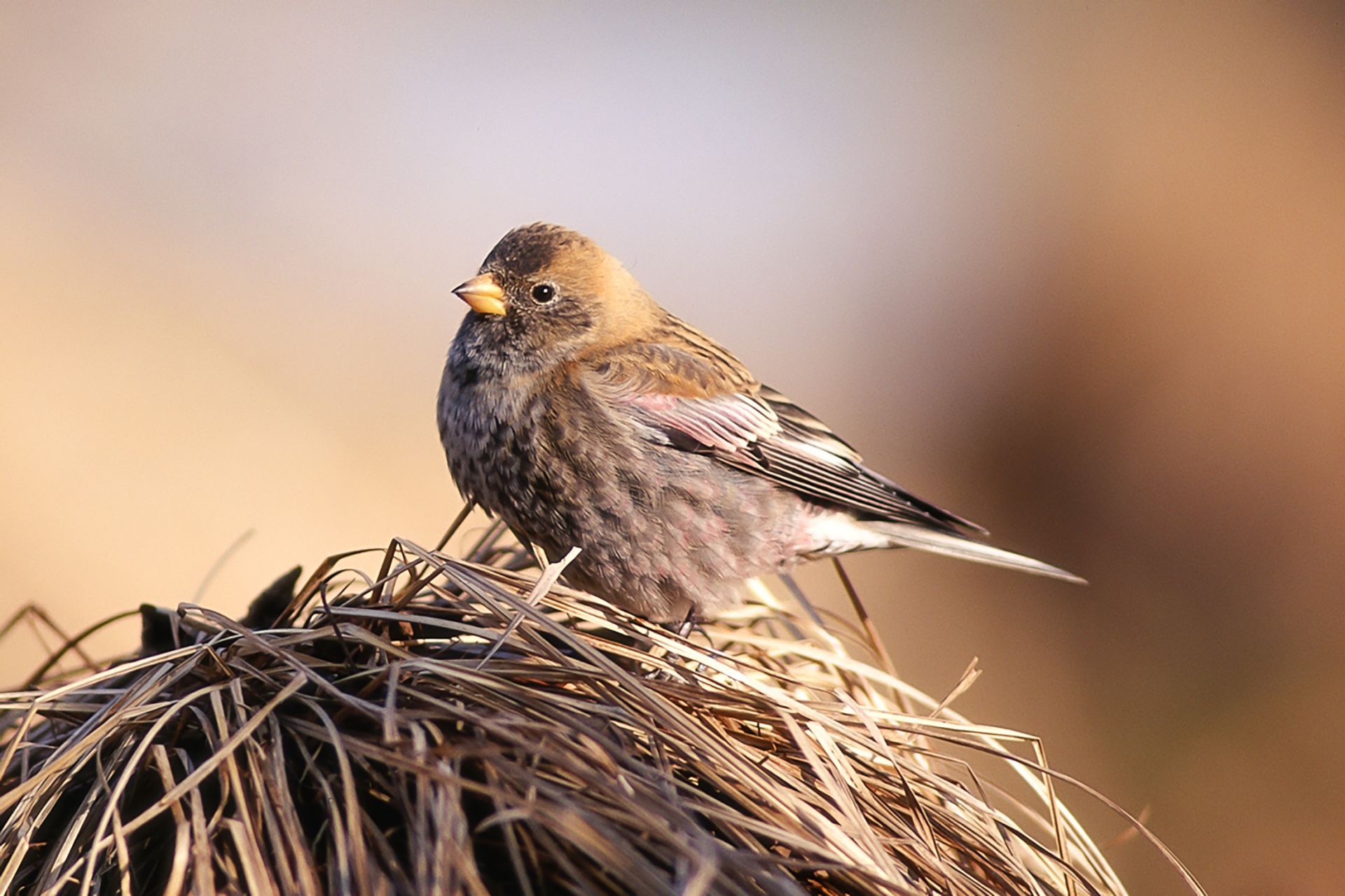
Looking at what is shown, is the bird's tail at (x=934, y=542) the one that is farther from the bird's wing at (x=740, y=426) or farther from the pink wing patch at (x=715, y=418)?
the pink wing patch at (x=715, y=418)

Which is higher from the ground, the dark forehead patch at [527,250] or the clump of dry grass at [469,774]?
the dark forehead patch at [527,250]

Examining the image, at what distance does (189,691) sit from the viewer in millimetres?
1970

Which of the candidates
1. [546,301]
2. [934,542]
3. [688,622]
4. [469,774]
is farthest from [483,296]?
[469,774]

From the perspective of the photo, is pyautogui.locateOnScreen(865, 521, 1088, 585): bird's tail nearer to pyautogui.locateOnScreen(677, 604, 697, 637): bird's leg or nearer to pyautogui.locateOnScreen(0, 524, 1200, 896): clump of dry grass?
pyautogui.locateOnScreen(677, 604, 697, 637): bird's leg

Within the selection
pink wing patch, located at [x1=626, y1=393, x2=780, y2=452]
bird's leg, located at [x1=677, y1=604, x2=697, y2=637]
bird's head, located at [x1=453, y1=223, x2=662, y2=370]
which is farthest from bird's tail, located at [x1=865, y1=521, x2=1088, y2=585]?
bird's head, located at [x1=453, y1=223, x2=662, y2=370]

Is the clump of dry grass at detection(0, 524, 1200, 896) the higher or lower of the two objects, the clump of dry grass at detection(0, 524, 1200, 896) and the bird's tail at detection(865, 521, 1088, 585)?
the lower

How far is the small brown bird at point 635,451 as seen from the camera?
10.5 feet

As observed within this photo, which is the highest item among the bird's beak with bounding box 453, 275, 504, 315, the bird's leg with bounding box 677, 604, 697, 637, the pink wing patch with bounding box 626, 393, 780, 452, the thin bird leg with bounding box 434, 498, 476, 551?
the pink wing patch with bounding box 626, 393, 780, 452

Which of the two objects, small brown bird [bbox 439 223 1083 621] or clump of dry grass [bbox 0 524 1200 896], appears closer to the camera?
clump of dry grass [bbox 0 524 1200 896]

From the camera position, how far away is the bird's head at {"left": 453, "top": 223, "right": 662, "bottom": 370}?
3543mm

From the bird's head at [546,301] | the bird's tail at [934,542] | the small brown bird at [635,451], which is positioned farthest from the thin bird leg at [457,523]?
the bird's tail at [934,542]

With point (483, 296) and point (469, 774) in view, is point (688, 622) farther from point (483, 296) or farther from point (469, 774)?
point (469, 774)

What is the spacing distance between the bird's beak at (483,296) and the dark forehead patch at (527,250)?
91mm

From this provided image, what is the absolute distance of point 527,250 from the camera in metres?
3.69
